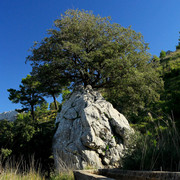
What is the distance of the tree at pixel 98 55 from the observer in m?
9.06

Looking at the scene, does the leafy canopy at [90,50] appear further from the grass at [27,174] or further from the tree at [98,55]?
the grass at [27,174]

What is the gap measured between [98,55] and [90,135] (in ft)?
13.6

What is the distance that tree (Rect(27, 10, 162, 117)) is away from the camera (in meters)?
9.06

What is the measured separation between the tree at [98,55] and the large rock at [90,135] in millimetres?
1522

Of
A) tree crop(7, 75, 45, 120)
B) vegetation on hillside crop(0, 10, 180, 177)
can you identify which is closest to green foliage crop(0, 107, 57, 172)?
vegetation on hillside crop(0, 10, 180, 177)

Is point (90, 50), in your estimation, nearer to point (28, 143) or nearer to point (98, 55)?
point (98, 55)

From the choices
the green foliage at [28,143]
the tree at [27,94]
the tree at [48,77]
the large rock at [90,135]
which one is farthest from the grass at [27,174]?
the tree at [27,94]

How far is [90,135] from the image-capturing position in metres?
7.12

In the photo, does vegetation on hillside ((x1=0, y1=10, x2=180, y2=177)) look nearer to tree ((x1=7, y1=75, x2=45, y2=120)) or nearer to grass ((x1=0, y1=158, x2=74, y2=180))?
grass ((x1=0, y1=158, x2=74, y2=180))

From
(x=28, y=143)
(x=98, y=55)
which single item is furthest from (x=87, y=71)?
(x=28, y=143)

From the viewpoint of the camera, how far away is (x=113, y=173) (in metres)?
3.78

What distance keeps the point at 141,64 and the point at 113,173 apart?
733cm

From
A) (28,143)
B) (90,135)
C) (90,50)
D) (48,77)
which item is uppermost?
(90,50)

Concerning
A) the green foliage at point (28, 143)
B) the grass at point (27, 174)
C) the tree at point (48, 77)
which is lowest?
the grass at point (27, 174)
